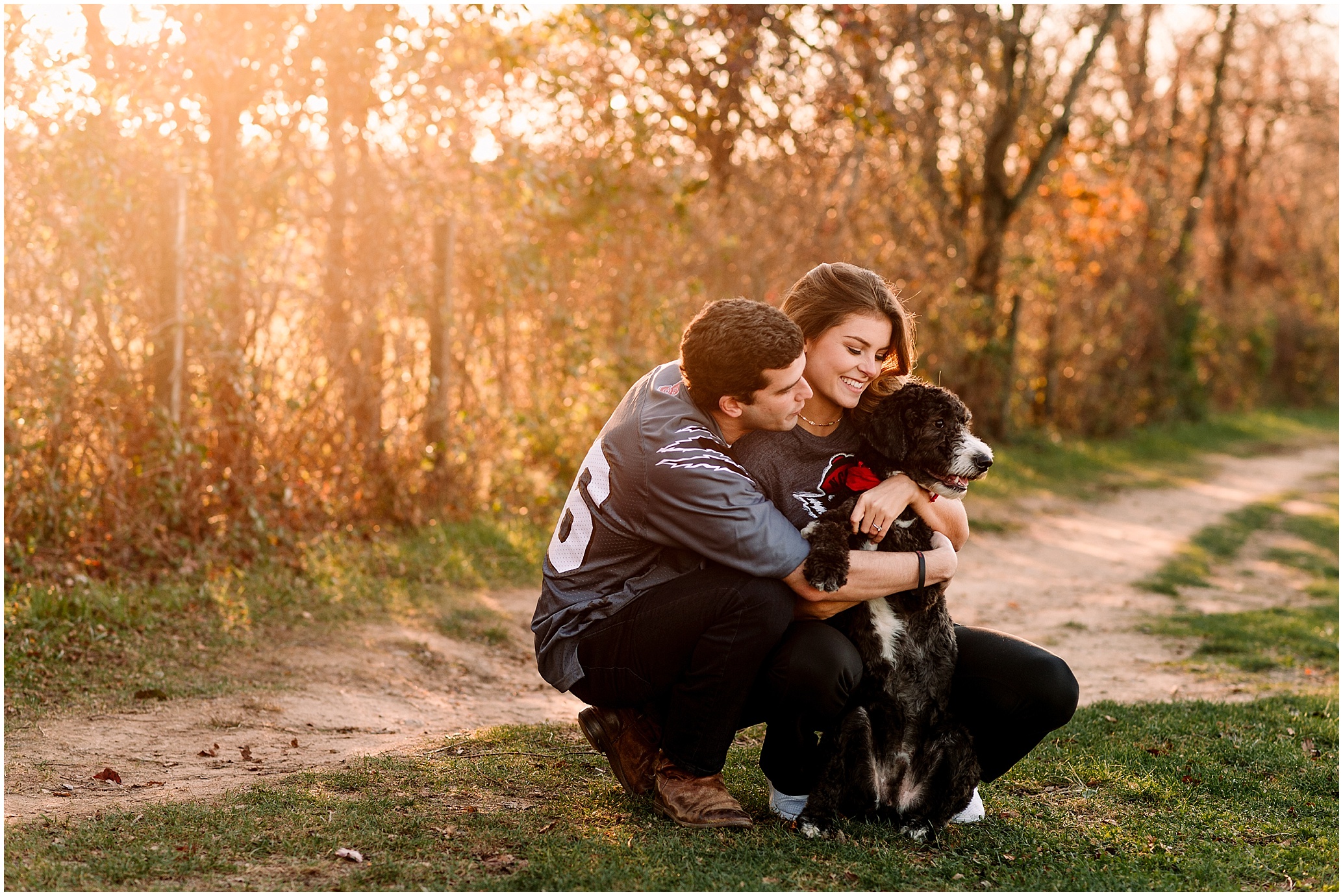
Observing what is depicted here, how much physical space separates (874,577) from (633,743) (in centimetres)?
94

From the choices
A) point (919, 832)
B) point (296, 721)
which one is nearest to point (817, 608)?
point (919, 832)

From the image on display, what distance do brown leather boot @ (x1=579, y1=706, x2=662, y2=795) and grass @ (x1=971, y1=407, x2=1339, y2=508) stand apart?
6832 mm

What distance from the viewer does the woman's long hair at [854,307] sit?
3.69 meters

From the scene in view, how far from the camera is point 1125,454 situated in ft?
51.5

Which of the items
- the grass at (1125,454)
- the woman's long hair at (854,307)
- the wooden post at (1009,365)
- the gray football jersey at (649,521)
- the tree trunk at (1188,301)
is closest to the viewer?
the gray football jersey at (649,521)

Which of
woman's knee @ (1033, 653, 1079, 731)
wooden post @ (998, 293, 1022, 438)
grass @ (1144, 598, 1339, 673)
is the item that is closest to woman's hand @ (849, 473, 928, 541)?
woman's knee @ (1033, 653, 1079, 731)

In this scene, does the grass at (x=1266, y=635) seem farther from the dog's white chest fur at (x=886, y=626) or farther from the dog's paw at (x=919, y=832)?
the dog's white chest fur at (x=886, y=626)

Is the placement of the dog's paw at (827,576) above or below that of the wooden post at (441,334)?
below

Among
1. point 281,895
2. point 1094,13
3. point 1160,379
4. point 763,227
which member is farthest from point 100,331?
point 1160,379

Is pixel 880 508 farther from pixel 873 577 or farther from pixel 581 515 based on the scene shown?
pixel 581 515

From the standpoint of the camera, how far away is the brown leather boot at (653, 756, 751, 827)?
350 cm

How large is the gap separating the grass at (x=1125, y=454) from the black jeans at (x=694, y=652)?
6951 millimetres

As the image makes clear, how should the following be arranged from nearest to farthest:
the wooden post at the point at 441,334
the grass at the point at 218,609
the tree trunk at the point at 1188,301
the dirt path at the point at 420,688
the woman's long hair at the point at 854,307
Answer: the woman's long hair at the point at 854,307
the dirt path at the point at 420,688
the grass at the point at 218,609
the wooden post at the point at 441,334
the tree trunk at the point at 1188,301

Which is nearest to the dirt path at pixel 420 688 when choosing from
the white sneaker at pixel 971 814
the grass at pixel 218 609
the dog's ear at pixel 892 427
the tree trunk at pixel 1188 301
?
the grass at pixel 218 609
